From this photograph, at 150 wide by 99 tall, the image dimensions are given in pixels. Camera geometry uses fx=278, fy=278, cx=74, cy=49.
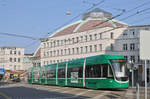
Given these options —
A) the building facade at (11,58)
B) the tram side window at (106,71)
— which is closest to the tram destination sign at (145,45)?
the tram side window at (106,71)

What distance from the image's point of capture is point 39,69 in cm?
4209

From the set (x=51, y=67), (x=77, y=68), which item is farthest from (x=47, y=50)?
(x=77, y=68)

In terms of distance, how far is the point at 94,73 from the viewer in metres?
25.0

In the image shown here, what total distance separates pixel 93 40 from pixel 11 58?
141 ft

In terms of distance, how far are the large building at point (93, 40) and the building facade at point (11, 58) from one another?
1928 centimetres

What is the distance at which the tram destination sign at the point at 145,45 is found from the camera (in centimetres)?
927

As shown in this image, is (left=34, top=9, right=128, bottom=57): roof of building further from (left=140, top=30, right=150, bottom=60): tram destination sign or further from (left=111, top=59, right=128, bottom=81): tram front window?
(left=140, top=30, right=150, bottom=60): tram destination sign

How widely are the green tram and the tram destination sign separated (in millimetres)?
13306

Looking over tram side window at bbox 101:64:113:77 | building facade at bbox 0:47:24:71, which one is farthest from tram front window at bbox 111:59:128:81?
building facade at bbox 0:47:24:71

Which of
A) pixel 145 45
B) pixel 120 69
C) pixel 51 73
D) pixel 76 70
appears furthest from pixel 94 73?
pixel 145 45

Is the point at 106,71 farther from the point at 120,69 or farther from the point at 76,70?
the point at 76,70

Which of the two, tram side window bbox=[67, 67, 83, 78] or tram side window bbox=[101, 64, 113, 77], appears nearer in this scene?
tram side window bbox=[101, 64, 113, 77]

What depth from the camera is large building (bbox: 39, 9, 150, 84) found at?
206 ft

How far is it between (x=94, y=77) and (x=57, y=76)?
33.6 ft
